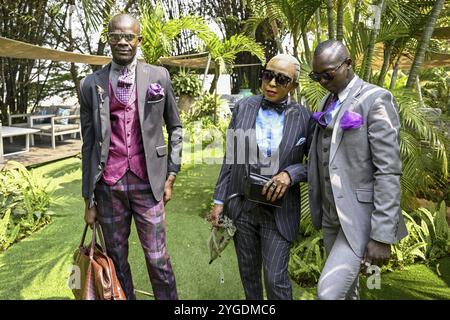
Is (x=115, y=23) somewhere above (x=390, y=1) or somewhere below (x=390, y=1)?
below

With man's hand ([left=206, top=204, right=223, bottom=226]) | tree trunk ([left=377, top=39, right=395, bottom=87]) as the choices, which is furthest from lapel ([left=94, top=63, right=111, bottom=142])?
tree trunk ([left=377, top=39, right=395, bottom=87])

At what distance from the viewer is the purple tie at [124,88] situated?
1.94 metres

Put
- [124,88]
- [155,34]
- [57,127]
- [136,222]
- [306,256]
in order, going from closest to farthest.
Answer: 1. [124,88]
2. [136,222]
3. [306,256]
4. [155,34]
5. [57,127]

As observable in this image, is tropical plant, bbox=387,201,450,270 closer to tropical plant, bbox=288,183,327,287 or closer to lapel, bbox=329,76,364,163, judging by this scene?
tropical plant, bbox=288,183,327,287

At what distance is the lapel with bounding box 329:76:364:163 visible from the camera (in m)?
Answer: 1.53

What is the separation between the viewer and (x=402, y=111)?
3.15 m

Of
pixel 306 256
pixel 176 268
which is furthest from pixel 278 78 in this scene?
pixel 176 268

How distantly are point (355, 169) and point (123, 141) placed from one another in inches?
44.6

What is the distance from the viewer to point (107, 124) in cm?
188

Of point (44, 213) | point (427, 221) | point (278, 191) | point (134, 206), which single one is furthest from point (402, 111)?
point (44, 213)

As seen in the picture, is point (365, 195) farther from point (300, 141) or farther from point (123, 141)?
point (123, 141)

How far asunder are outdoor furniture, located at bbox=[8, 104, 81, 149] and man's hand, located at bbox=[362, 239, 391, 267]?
24.3 feet
